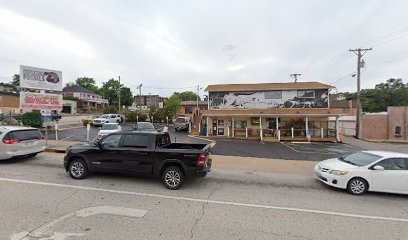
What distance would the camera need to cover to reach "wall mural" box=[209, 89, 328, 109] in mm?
21312

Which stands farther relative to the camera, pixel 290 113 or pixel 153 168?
pixel 290 113

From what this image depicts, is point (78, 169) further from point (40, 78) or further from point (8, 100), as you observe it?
point (8, 100)

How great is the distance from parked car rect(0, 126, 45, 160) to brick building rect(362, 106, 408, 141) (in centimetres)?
3296

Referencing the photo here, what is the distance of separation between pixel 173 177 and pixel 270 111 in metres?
16.5

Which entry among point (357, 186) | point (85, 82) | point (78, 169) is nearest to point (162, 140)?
point (78, 169)

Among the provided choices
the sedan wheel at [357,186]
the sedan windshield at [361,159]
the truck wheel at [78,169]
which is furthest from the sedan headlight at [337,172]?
the truck wheel at [78,169]

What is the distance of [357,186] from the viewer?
20.0 feet

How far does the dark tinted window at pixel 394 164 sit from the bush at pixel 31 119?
85.9 feet

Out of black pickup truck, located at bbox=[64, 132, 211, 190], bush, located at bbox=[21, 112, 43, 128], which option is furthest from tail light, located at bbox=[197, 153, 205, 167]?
bush, located at bbox=[21, 112, 43, 128]

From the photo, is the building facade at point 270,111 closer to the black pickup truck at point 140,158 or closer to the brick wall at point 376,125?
the brick wall at point 376,125

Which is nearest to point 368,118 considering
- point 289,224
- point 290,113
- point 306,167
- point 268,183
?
point 290,113

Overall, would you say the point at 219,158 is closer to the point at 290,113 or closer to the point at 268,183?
the point at 268,183

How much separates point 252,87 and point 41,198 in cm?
2025

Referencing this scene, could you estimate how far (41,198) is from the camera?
5008mm
